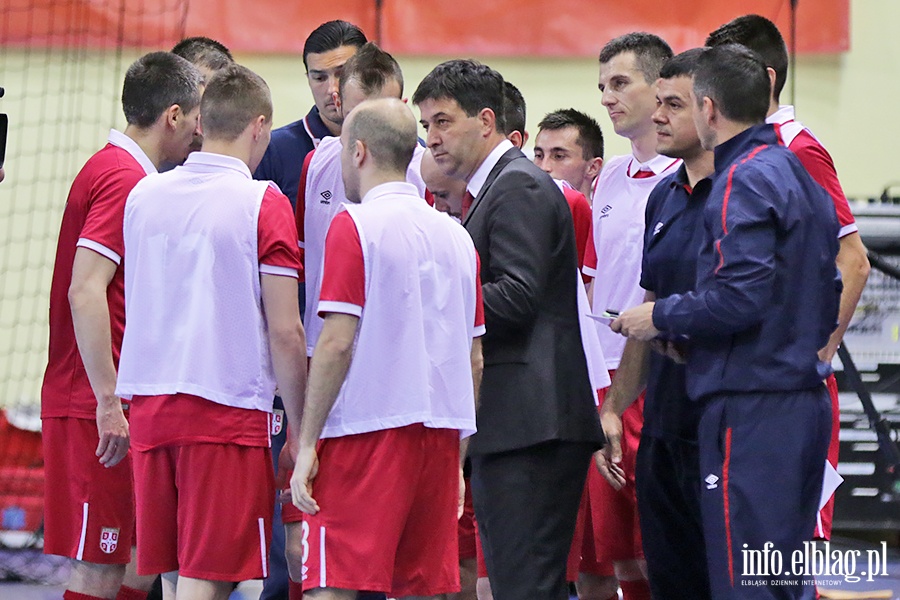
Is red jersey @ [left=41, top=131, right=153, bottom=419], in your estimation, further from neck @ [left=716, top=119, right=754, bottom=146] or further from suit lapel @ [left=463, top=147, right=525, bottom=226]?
neck @ [left=716, top=119, right=754, bottom=146]

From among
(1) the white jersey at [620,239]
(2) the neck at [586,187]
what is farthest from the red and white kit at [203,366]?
(2) the neck at [586,187]

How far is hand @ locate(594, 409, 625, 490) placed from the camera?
3664mm

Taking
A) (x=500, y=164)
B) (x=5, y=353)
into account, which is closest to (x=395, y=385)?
(x=500, y=164)

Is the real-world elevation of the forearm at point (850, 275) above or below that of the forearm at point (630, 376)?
above

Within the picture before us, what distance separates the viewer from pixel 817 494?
3049 mm

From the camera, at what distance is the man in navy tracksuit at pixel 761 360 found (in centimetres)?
295

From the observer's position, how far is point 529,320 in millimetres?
3320

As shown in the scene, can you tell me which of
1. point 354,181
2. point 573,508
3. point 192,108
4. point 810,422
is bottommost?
point 573,508

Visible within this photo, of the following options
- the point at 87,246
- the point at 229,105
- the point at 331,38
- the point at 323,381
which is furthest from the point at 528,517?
the point at 331,38

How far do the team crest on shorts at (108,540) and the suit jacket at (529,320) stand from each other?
1199 mm

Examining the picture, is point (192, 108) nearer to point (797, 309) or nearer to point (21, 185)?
point (797, 309)

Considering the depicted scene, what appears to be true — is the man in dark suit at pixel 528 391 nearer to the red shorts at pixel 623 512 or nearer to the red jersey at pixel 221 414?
the red jersey at pixel 221 414

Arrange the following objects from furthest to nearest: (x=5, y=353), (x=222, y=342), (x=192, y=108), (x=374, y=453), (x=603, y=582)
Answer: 1. (x=5, y=353)
2. (x=603, y=582)
3. (x=192, y=108)
4. (x=222, y=342)
5. (x=374, y=453)

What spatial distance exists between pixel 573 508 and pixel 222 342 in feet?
3.50
